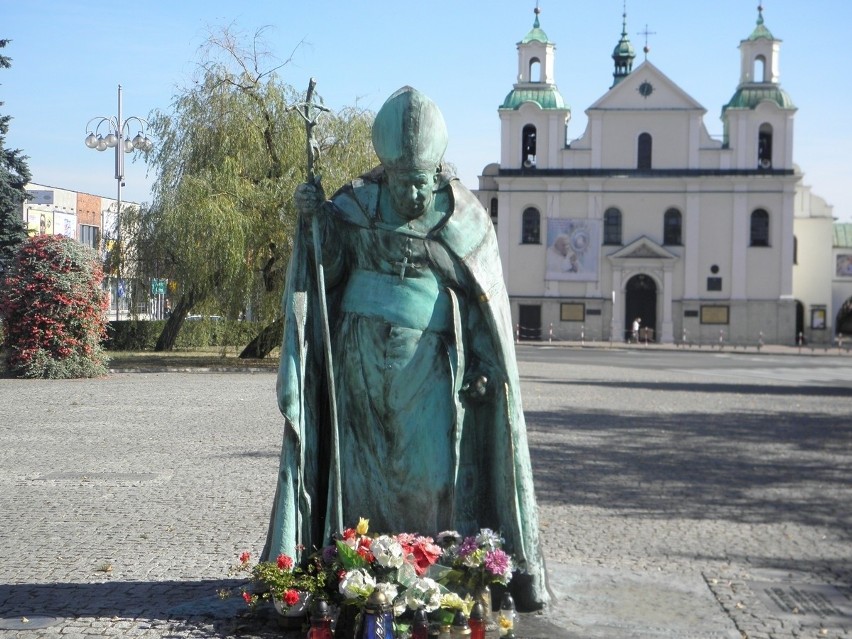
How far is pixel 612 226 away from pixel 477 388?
54662 mm

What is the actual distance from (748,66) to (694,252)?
10088mm

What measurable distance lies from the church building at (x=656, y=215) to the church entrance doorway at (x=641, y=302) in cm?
6

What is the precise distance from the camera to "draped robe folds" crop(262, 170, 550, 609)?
495 cm

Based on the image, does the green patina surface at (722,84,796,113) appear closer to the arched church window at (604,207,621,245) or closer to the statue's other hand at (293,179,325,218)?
the arched church window at (604,207,621,245)

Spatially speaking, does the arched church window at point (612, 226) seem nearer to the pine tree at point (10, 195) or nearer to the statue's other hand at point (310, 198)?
the pine tree at point (10, 195)

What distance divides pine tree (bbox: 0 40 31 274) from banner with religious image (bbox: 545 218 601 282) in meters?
31.9

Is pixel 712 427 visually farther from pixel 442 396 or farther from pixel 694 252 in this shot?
pixel 694 252

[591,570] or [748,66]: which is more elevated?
[748,66]

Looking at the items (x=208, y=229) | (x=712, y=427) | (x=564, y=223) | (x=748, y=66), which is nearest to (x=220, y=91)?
(x=208, y=229)

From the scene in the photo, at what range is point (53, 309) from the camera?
22.4 m

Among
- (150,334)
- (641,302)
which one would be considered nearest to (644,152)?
(641,302)

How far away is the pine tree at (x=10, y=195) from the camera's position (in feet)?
97.3

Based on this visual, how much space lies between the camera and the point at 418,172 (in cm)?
485

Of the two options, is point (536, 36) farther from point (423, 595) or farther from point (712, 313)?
point (423, 595)
